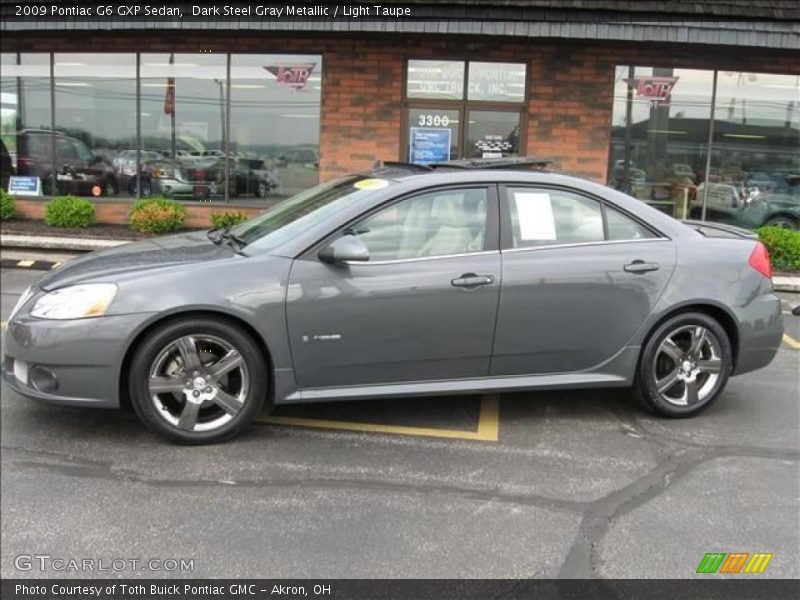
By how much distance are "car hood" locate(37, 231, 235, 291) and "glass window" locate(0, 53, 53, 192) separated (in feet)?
29.1

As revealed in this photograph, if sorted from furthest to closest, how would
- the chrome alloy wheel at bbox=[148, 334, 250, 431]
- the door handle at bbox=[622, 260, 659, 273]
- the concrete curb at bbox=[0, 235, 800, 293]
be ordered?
the concrete curb at bbox=[0, 235, 800, 293], the door handle at bbox=[622, 260, 659, 273], the chrome alloy wheel at bbox=[148, 334, 250, 431]

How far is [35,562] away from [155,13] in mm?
9111

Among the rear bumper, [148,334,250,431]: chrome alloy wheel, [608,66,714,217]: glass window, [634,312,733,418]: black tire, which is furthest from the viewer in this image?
[608,66,714,217]: glass window

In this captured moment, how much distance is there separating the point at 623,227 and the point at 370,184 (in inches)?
60.9

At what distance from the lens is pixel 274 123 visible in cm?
1174

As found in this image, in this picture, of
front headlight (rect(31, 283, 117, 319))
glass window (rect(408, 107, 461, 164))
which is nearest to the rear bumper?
front headlight (rect(31, 283, 117, 319))

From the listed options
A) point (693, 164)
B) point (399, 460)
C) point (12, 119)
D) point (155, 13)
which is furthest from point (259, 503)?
point (12, 119)

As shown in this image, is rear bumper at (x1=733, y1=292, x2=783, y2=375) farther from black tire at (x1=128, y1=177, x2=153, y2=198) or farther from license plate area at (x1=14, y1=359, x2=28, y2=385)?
black tire at (x1=128, y1=177, x2=153, y2=198)

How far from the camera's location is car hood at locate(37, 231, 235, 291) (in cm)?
404

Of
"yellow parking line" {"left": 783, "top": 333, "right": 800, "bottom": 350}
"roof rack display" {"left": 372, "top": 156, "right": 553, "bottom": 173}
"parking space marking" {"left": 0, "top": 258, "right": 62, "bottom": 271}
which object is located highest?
"roof rack display" {"left": 372, "top": 156, "right": 553, "bottom": 173}

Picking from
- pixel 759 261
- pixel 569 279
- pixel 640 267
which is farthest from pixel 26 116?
pixel 759 261

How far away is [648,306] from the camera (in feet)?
14.7

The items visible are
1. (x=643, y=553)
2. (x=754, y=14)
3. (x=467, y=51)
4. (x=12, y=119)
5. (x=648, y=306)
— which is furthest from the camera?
(x=12, y=119)

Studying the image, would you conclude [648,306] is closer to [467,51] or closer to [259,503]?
[259,503]
